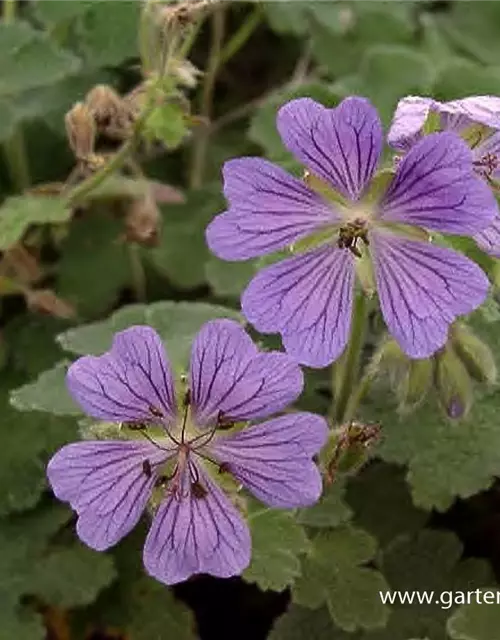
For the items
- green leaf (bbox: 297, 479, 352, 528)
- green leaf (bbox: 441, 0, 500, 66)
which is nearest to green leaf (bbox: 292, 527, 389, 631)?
green leaf (bbox: 297, 479, 352, 528)

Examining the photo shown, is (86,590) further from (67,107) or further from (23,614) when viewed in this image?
(67,107)

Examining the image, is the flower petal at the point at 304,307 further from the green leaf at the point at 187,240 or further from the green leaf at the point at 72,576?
the green leaf at the point at 187,240

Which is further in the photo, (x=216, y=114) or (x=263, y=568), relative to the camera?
(x=216, y=114)

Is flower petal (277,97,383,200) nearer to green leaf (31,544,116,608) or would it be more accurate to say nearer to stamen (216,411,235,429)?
stamen (216,411,235,429)

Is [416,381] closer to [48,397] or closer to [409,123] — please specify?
[409,123]

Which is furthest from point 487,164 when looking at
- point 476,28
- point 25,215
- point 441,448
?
point 476,28

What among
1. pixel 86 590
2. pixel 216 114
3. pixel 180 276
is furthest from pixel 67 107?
pixel 86 590
